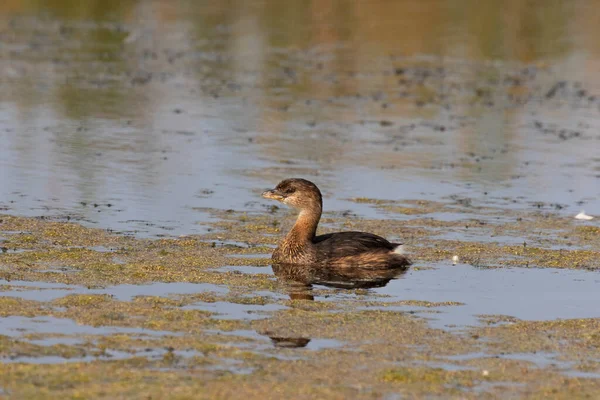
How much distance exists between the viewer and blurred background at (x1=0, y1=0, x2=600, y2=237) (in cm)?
1781

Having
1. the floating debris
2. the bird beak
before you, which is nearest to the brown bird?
the bird beak

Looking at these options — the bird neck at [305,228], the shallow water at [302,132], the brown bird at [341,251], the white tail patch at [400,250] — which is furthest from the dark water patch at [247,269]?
the white tail patch at [400,250]

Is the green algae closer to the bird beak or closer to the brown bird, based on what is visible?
the brown bird

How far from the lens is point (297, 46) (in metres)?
34.8

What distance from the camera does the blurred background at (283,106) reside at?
58.4ft

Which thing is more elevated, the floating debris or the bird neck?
the bird neck

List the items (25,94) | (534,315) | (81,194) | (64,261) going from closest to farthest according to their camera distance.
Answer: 1. (534,315)
2. (64,261)
3. (81,194)
4. (25,94)

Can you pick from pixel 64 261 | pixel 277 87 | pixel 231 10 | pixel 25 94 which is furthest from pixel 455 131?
pixel 231 10

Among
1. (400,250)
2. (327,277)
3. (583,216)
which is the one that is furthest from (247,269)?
(583,216)

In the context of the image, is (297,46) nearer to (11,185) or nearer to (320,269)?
(11,185)

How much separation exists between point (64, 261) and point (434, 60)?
840 inches

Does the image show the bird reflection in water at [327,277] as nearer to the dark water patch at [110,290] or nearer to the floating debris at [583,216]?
the dark water patch at [110,290]

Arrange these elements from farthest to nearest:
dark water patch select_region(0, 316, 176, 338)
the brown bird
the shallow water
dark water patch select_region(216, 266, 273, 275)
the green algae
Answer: the brown bird
dark water patch select_region(216, 266, 273, 275)
the shallow water
dark water patch select_region(0, 316, 176, 338)
the green algae

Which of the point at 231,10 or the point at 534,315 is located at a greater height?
the point at 231,10
